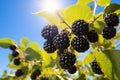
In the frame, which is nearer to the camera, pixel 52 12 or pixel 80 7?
pixel 80 7

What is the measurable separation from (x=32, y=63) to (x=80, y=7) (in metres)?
1.45

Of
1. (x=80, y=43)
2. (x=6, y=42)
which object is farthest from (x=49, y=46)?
(x=6, y=42)

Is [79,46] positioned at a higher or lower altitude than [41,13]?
lower

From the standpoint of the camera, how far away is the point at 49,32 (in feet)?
8.11

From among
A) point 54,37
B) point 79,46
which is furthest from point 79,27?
point 54,37

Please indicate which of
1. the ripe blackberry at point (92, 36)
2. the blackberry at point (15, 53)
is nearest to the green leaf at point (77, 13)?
the ripe blackberry at point (92, 36)

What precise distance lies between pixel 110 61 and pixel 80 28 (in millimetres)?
357

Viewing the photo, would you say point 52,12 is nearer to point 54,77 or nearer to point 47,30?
point 47,30

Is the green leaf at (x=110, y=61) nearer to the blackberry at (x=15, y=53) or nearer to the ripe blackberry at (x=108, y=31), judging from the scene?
the ripe blackberry at (x=108, y=31)

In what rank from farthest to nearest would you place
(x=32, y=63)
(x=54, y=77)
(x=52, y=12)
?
(x=32, y=63)
(x=54, y=77)
(x=52, y=12)

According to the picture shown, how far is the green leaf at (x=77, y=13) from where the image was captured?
2.33 metres

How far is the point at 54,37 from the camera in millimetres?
2428

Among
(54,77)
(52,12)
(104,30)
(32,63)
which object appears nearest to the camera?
(104,30)

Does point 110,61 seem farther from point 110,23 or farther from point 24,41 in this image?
point 24,41
